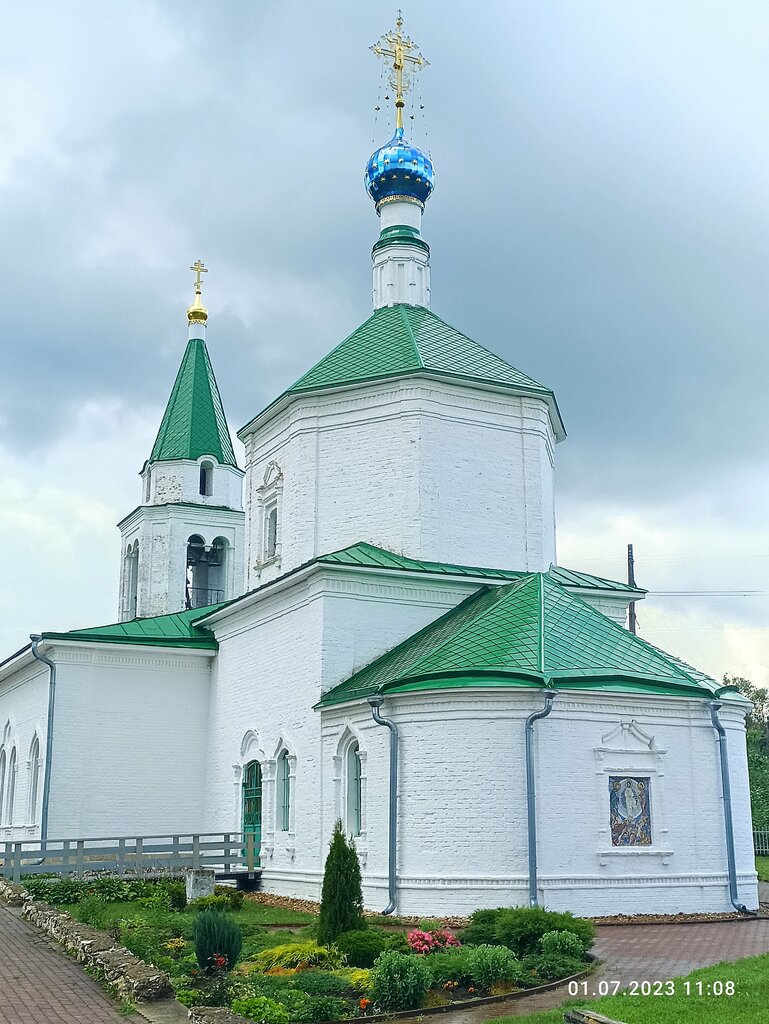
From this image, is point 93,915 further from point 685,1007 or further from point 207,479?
point 207,479

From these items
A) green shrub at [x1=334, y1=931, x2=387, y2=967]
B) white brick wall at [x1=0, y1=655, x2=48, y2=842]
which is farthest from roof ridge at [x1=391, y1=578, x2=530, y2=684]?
A: white brick wall at [x1=0, y1=655, x2=48, y2=842]

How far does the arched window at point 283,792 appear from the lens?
56.9 feet

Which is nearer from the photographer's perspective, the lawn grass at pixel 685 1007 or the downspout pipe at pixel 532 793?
the lawn grass at pixel 685 1007

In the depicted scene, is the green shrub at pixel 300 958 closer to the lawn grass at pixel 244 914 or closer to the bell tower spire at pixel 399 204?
the lawn grass at pixel 244 914

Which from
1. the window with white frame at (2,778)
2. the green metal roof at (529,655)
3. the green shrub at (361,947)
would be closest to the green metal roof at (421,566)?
the green metal roof at (529,655)

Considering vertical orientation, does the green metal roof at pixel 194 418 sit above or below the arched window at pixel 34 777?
above

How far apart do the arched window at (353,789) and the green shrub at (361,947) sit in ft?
16.7

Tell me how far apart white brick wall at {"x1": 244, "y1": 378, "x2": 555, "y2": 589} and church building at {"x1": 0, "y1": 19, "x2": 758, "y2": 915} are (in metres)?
0.04

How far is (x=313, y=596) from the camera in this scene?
16.9 meters

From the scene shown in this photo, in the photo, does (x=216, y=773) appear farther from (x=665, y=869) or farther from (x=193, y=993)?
(x=193, y=993)

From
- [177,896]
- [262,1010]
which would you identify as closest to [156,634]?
[177,896]

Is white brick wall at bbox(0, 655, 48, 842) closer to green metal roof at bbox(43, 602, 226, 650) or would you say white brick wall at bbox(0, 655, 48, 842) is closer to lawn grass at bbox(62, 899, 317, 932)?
green metal roof at bbox(43, 602, 226, 650)

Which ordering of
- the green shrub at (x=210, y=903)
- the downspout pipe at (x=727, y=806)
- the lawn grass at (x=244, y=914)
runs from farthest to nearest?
the green shrub at (x=210, y=903)
the downspout pipe at (x=727, y=806)
the lawn grass at (x=244, y=914)

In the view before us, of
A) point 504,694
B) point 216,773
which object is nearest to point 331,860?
point 504,694
